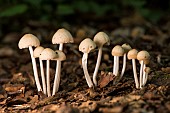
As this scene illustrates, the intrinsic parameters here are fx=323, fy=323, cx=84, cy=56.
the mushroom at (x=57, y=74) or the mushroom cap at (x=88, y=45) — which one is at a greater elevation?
the mushroom cap at (x=88, y=45)

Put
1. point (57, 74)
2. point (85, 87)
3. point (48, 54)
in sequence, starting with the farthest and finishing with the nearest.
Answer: point (85, 87), point (57, 74), point (48, 54)

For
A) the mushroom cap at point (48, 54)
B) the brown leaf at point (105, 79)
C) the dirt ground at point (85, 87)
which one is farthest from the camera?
the brown leaf at point (105, 79)

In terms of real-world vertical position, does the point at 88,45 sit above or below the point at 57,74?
above

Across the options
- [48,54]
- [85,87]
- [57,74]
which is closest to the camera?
[48,54]

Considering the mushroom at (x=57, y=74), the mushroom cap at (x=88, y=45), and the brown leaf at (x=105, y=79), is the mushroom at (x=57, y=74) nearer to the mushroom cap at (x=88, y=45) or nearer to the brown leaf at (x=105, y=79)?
the mushroom cap at (x=88, y=45)

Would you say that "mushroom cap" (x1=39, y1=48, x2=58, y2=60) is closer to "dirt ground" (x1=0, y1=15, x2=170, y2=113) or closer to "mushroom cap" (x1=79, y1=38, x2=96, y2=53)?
"mushroom cap" (x1=79, y1=38, x2=96, y2=53)

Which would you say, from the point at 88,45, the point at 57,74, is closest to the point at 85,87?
the point at 57,74

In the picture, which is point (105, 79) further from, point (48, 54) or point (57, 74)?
A: point (48, 54)

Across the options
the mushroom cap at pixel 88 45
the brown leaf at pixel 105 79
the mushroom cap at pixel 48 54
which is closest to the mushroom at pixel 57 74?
the mushroom cap at pixel 48 54

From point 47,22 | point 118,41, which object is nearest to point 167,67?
point 118,41
